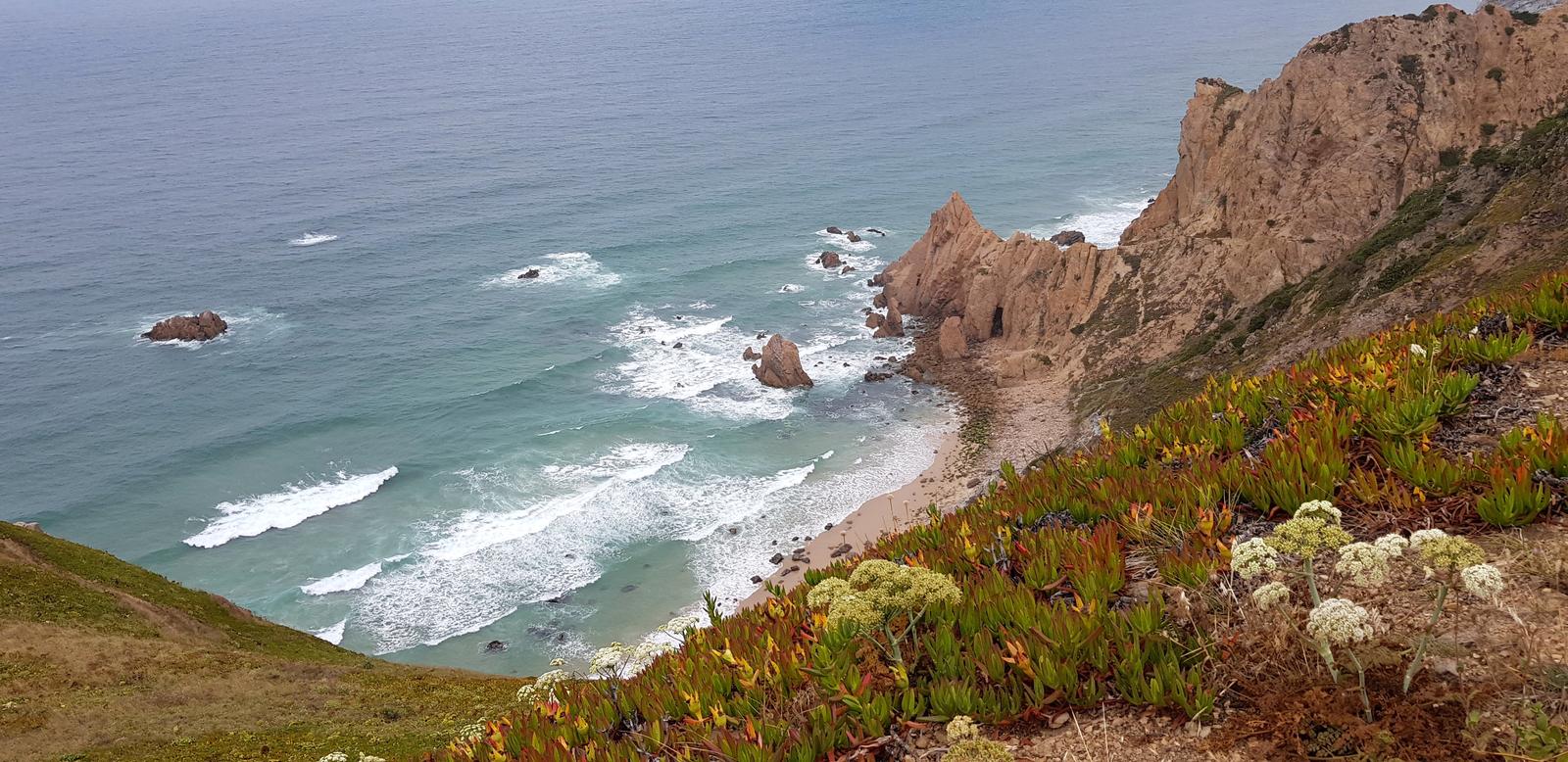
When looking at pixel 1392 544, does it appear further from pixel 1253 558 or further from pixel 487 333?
pixel 487 333

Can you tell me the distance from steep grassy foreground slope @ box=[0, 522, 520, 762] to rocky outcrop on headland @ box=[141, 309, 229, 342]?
4278 cm

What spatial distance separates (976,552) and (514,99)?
165328 mm

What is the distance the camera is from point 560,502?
50.3 m

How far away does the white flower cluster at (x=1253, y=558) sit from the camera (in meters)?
5.84

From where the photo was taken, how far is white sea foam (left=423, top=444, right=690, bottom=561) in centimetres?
4719

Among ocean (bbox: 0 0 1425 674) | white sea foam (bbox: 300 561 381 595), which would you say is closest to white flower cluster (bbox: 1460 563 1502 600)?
ocean (bbox: 0 0 1425 674)

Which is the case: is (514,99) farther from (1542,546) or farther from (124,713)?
(1542,546)

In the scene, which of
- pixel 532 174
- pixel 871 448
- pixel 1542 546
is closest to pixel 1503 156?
pixel 871 448

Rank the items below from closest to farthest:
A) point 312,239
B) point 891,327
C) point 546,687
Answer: point 546,687 → point 891,327 → point 312,239

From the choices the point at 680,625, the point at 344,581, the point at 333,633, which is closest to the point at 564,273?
the point at 344,581

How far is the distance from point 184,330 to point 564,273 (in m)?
29.3

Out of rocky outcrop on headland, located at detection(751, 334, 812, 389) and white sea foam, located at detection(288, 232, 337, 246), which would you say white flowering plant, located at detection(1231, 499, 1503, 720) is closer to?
rocky outcrop on headland, located at detection(751, 334, 812, 389)

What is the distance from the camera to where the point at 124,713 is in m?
22.2

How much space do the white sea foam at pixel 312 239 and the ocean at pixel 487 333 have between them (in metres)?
0.38
